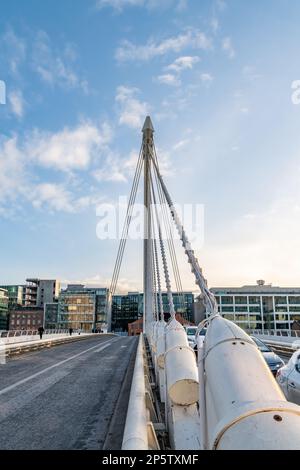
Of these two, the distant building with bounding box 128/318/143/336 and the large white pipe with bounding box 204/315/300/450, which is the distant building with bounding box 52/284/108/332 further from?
the large white pipe with bounding box 204/315/300/450

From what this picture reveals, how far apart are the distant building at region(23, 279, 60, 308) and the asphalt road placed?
13263cm

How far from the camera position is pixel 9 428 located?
6.80m

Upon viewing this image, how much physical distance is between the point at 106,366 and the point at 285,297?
339 feet

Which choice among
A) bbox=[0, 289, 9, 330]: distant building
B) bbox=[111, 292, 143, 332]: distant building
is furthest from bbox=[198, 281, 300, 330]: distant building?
bbox=[0, 289, 9, 330]: distant building

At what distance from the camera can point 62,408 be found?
28.0 ft

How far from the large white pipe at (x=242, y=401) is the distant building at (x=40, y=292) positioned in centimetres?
14461

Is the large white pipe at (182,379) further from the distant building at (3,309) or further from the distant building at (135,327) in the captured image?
the distant building at (3,309)

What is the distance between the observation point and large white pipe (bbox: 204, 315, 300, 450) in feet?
8.59

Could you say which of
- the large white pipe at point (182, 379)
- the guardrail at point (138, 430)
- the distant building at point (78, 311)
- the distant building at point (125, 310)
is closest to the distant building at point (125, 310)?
the distant building at point (125, 310)

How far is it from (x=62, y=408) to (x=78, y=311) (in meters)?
134

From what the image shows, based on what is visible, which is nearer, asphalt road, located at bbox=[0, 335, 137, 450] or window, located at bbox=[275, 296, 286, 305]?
asphalt road, located at bbox=[0, 335, 137, 450]

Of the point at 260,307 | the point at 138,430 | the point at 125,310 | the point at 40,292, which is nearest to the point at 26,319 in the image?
the point at 40,292

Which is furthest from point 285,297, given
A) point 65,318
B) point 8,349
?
point 8,349
